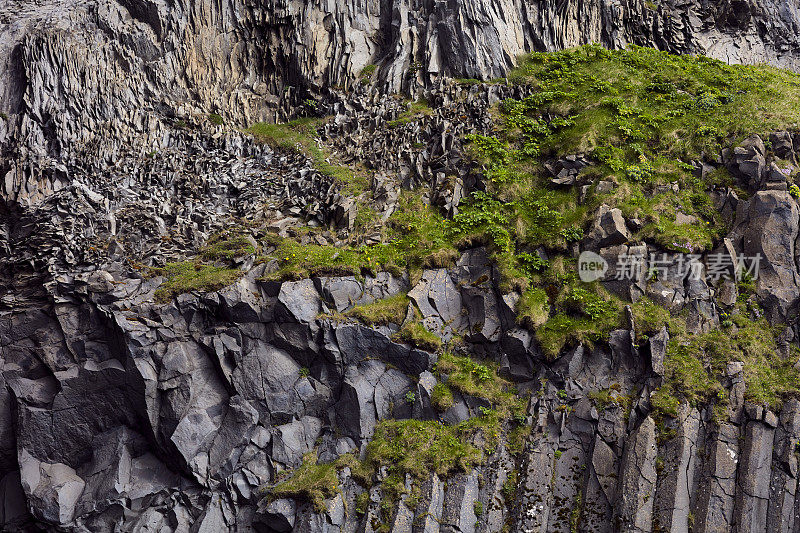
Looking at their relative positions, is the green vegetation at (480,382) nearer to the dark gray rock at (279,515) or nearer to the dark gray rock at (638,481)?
the dark gray rock at (638,481)

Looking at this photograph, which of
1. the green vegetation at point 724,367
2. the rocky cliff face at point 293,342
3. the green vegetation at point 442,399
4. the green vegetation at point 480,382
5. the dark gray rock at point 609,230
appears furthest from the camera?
the dark gray rock at point 609,230

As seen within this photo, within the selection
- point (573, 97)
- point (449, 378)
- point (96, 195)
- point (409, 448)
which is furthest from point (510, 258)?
point (96, 195)

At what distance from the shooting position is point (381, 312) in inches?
679

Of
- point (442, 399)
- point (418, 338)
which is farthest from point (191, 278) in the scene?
point (442, 399)

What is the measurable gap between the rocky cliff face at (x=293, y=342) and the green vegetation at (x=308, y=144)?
323 mm

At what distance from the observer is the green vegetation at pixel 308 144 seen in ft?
73.9

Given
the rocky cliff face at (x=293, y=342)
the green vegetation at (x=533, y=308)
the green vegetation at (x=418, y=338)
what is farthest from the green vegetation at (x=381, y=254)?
the green vegetation at (x=533, y=308)

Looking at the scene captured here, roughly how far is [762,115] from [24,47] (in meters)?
30.7

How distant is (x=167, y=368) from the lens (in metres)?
16.4

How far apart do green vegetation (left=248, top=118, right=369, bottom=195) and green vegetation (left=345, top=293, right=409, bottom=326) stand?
6153 millimetres

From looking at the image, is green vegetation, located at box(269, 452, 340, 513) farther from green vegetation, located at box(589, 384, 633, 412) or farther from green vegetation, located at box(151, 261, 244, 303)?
green vegetation, located at box(589, 384, 633, 412)

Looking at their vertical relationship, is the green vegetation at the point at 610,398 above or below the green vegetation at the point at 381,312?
below

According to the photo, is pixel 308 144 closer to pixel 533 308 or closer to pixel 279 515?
pixel 533 308

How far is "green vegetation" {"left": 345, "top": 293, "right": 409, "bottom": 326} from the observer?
1709 cm
